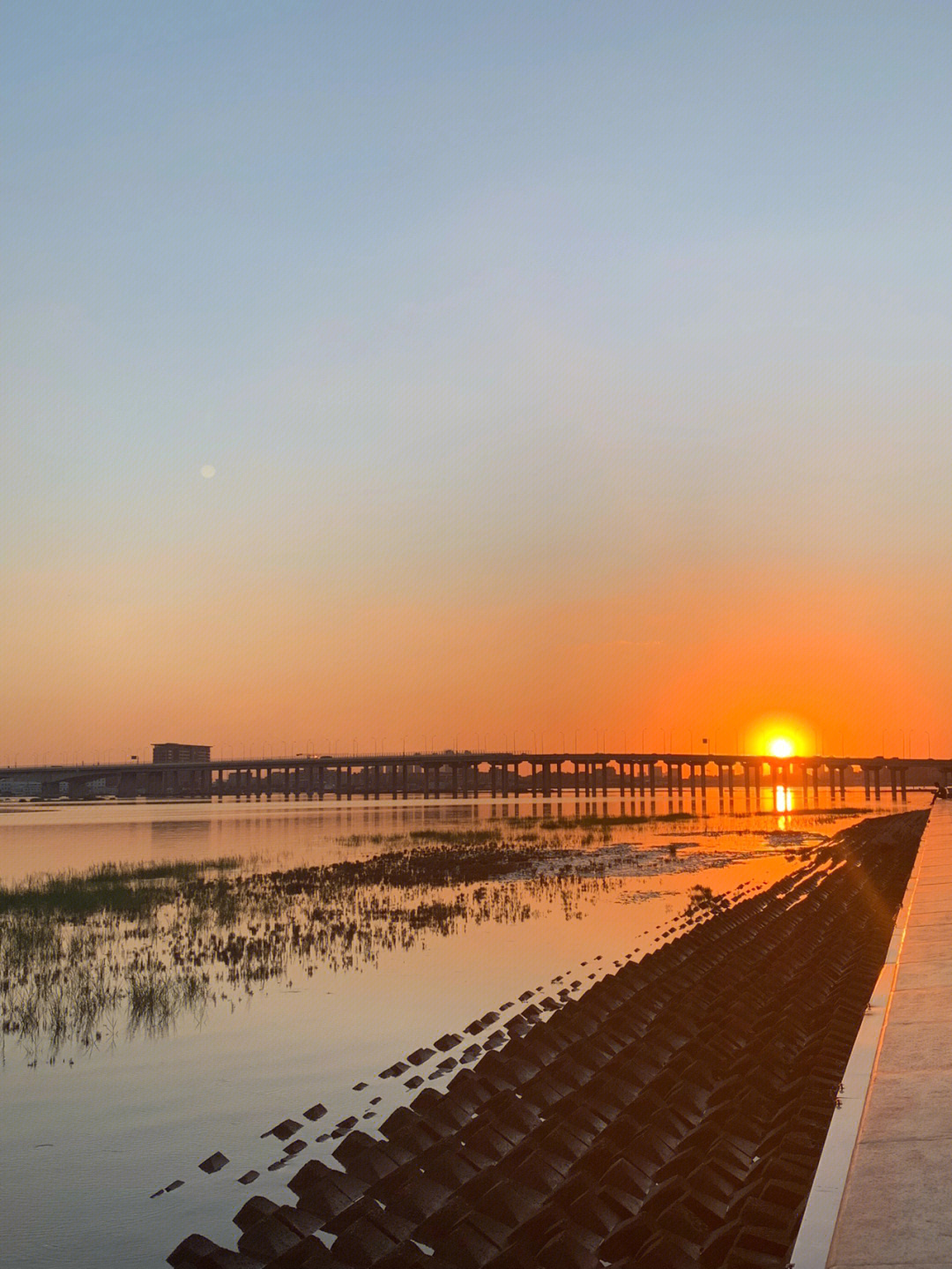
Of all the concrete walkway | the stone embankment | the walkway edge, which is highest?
the concrete walkway

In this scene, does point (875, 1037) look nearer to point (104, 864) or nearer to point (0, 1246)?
point (0, 1246)

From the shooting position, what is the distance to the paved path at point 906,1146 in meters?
6.31

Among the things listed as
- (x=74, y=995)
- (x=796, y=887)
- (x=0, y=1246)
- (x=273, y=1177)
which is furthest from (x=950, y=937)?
(x=796, y=887)

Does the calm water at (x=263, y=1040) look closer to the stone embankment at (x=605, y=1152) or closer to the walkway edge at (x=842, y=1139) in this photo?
the stone embankment at (x=605, y=1152)

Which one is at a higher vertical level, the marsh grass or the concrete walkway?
the concrete walkway

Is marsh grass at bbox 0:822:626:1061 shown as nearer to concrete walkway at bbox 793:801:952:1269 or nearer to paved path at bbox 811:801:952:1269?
concrete walkway at bbox 793:801:952:1269

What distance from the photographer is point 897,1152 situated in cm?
783

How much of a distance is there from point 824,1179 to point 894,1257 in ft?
11.1

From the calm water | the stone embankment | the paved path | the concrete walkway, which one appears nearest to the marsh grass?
the calm water

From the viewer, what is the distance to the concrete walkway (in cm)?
638

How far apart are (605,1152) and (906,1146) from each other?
339cm

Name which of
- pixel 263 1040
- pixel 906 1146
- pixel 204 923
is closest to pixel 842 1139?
pixel 906 1146

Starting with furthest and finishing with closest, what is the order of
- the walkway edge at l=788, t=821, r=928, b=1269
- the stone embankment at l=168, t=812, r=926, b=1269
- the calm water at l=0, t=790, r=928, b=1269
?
the calm water at l=0, t=790, r=928, b=1269 → the stone embankment at l=168, t=812, r=926, b=1269 → the walkway edge at l=788, t=821, r=928, b=1269

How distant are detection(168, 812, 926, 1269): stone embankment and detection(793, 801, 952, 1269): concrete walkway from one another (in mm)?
263
